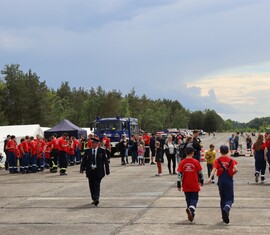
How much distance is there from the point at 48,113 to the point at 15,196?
64.9 meters

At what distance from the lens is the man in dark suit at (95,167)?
492 inches

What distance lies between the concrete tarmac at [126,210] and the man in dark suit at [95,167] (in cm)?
42

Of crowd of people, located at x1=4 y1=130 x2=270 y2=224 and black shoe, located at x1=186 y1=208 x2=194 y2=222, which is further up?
crowd of people, located at x1=4 y1=130 x2=270 y2=224

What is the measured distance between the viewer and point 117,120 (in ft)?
121

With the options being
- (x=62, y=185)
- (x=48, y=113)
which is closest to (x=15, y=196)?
(x=62, y=185)

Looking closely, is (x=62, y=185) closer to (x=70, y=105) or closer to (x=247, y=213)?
(x=247, y=213)

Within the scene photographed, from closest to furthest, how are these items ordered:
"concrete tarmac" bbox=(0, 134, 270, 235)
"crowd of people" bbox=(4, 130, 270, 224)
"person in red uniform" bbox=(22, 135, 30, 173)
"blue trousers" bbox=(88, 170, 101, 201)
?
"concrete tarmac" bbox=(0, 134, 270, 235) → "crowd of people" bbox=(4, 130, 270, 224) → "blue trousers" bbox=(88, 170, 101, 201) → "person in red uniform" bbox=(22, 135, 30, 173)

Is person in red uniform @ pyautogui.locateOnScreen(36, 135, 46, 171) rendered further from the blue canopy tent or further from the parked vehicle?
the parked vehicle

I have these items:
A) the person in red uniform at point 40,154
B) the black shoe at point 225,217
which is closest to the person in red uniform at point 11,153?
the person in red uniform at point 40,154

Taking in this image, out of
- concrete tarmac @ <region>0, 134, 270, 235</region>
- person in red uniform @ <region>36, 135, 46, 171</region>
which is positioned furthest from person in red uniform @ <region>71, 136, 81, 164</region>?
concrete tarmac @ <region>0, 134, 270, 235</region>

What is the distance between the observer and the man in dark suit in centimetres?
1250

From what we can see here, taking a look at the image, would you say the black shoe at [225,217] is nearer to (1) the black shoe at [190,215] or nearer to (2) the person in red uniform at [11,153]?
(1) the black shoe at [190,215]

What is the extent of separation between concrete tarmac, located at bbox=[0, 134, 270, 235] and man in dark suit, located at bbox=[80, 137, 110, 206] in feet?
1.38

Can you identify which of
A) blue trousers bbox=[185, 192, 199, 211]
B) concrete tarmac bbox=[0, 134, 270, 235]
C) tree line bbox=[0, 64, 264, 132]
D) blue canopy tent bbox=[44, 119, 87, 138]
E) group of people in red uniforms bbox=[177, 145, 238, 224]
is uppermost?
tree line bbox=[0, 64, 264, 132]
